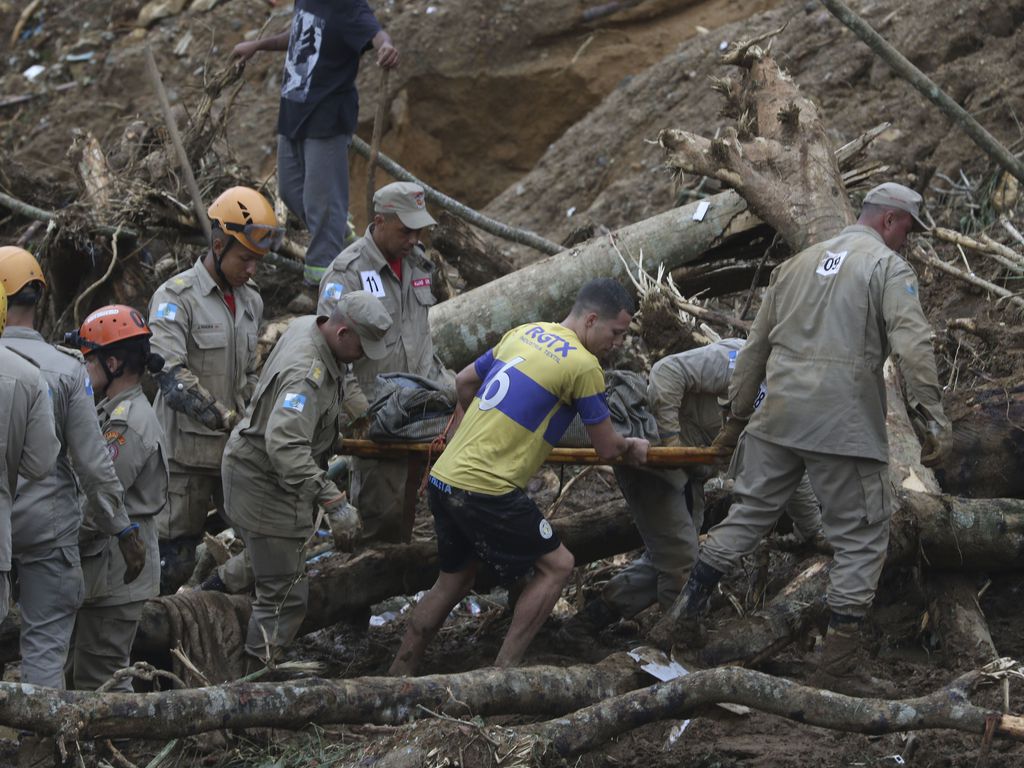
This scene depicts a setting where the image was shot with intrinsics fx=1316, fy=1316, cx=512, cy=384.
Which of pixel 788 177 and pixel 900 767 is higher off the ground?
pixel 788 177

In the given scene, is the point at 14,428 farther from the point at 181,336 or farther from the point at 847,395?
the point at 847,395

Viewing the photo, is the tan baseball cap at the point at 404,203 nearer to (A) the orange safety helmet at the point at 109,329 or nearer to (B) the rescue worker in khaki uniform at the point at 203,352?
(B) the rescue worker in khaki uniform at the point at 203,352

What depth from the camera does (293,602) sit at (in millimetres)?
5695

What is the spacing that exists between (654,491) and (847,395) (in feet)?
3.46

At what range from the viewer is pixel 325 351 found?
546 centimetres

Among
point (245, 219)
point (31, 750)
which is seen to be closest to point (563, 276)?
point (245, 219)

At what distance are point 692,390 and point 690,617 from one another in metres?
1.08

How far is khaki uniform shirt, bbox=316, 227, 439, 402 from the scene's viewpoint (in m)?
6.26

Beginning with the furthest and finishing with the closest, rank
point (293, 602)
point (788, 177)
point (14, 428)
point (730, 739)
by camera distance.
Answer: point (788, 177)
point (293, 602)
point (730, 739)
point (14, 428)

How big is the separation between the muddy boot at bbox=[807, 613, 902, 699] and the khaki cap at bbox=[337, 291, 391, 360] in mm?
2177

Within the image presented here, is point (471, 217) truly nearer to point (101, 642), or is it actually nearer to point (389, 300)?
point (389, 300)

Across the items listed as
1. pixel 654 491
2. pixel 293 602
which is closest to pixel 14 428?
pixel 293 602

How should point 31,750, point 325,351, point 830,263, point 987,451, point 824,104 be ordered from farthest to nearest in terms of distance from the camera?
point 824,104
point 987,451
point 325,351
point 830,263
point 31,750

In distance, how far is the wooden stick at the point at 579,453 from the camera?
5426 millimetres
